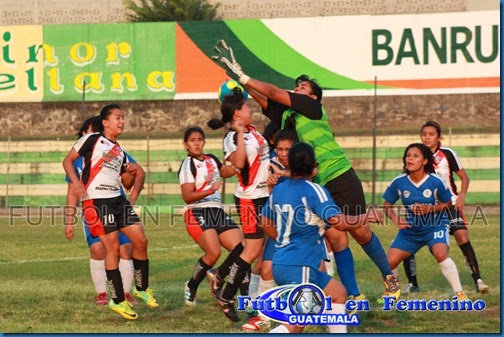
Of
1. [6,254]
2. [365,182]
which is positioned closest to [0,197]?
[365,182]

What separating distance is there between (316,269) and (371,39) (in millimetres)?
37611

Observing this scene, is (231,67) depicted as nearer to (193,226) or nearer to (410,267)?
(193,226)

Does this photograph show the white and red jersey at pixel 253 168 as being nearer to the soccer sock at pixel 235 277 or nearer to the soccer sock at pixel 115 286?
the soccer sock at pixel 235 277

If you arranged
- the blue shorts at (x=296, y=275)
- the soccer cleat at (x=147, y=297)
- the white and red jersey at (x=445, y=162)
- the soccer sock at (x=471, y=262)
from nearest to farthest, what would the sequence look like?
the blue shorts at (x=296, y=275) → the soccer cleat at (x=147, y=297) → the soccer sock at (x=471, y=262) → the white and red jersey at (x=445, y=162)

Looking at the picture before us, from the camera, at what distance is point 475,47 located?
43.1 meters

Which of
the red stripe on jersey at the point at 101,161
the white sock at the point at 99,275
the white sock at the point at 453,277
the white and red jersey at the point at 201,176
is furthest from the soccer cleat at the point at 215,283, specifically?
the white sock at the point at 453,277

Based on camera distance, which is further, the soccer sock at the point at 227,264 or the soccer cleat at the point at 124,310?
the soccer sock at the point at 227,264

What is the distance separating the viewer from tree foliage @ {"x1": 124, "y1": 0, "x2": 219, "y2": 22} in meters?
50.6

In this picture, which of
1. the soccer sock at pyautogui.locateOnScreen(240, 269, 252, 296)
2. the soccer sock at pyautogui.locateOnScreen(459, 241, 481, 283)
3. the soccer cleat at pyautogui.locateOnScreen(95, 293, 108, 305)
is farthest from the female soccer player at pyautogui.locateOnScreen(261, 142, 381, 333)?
the soccer sock at pyautogui.locateOnScreen(459, 241, 481, 283)

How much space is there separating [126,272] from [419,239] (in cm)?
336

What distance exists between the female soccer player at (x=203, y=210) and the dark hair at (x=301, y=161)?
2744 mm

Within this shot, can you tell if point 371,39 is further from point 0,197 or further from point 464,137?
point 0,197

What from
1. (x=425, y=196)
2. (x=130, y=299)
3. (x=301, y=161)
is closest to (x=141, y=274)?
(x=130, y=299)

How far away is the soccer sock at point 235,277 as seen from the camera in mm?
9109
